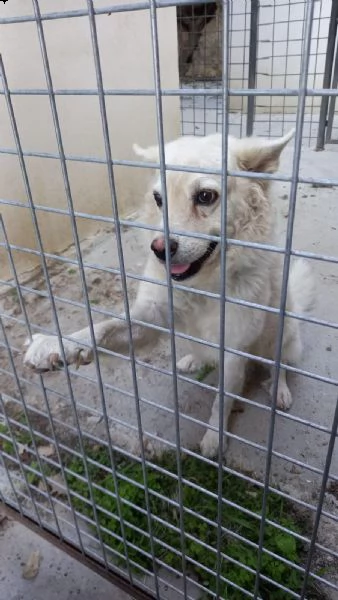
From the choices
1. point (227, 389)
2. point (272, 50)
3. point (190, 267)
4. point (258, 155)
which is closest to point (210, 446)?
point (227, 389)

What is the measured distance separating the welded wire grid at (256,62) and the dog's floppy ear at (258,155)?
360 centimetres

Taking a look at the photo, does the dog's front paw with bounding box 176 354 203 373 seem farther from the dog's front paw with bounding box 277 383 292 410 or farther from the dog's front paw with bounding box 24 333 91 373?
the dog's front paw with bounding box 24 333 91 373

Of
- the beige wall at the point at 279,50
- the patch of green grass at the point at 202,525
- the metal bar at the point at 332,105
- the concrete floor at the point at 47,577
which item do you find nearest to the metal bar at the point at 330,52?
the metal bar at the point at 332,105

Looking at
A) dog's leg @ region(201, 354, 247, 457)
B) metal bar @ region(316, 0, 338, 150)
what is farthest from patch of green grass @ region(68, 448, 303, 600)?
metal bar @ region(316, 0, 338, 150)

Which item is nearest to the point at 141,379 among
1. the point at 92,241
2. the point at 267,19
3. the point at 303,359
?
the point at 303,359

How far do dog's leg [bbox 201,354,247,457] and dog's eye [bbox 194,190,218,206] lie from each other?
61 centimetres

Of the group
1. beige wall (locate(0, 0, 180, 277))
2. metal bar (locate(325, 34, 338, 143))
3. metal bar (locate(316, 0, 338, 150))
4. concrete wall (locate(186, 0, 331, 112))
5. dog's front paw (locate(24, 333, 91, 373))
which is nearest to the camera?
dog's front paw (locate(24, 333, 91, 373))

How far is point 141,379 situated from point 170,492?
679mm

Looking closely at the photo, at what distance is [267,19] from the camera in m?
6.33

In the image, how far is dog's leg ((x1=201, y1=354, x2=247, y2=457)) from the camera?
1678mm

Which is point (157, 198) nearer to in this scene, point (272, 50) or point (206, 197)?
point (206, 197)

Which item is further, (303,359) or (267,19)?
(267,19)

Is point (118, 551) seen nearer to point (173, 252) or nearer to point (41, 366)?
point (41, 366)

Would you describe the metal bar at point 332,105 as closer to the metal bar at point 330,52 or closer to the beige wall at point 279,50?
the metal bar at point 330,52
